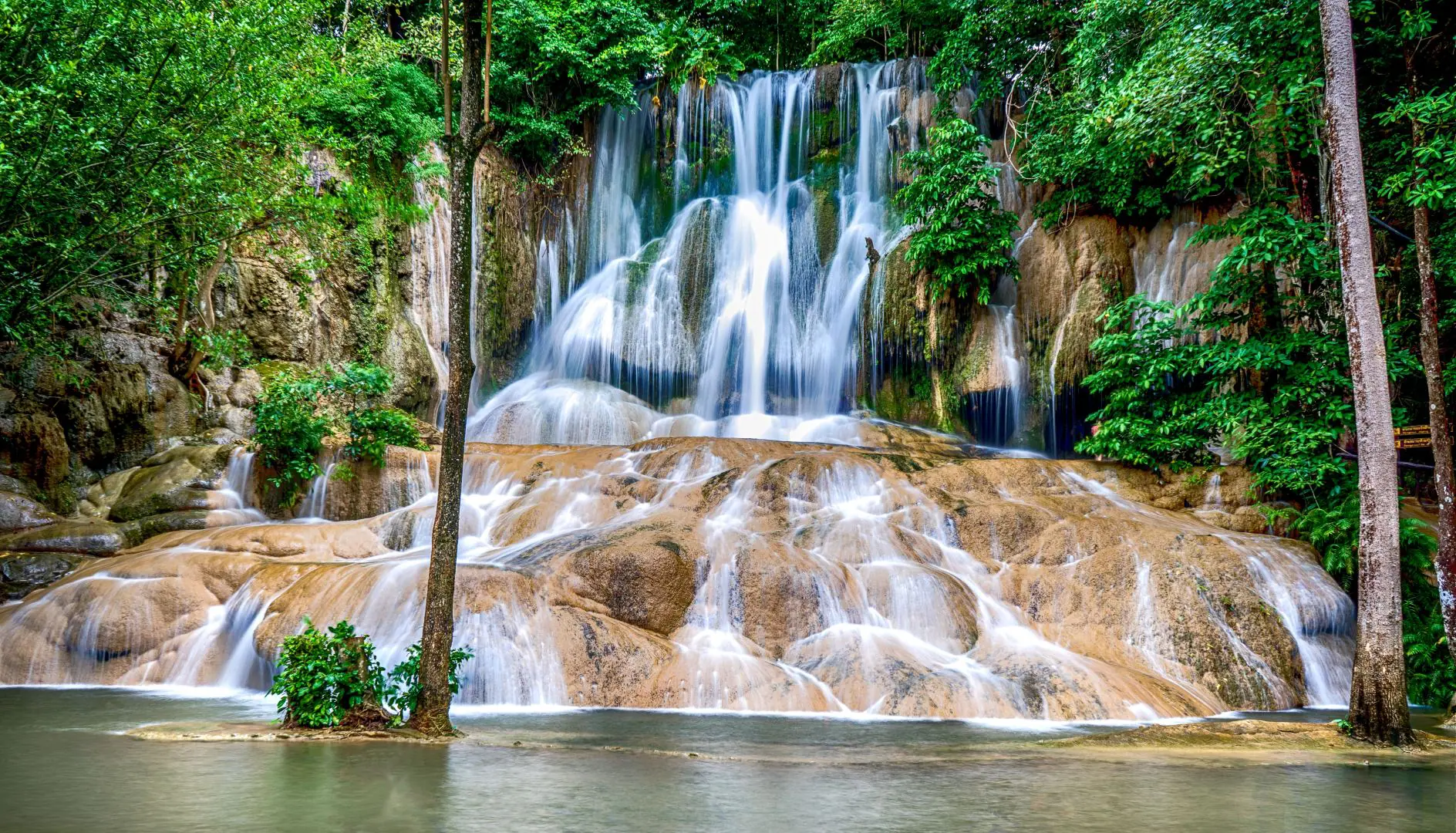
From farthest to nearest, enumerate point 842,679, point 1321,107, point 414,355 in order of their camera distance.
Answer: point 414,355, point 1321,107, point 842,679

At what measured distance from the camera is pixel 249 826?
3885mm

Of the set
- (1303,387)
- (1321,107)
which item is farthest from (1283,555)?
(1321,107)

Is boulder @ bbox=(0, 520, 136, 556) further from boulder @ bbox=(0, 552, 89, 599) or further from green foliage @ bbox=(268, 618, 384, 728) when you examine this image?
green foliage @ bbox=(268, 618, 384, 728)

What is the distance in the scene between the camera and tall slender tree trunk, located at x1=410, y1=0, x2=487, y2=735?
21.3 feet

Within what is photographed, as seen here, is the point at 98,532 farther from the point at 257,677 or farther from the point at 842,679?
the point at 842,679

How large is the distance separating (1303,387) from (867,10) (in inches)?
636

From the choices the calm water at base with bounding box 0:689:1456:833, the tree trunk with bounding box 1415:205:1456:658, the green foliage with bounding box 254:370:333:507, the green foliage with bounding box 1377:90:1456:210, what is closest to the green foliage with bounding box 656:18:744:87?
the green foliage with bounding box 254:370:333:507

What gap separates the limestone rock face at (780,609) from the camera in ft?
28.6

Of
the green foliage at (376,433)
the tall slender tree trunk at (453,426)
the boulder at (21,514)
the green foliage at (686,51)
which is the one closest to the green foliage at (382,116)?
the green foliage at (376,433)

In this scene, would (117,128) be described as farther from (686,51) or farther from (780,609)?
(686,51)

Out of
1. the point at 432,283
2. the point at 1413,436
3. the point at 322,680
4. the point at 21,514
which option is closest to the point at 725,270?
the point at 432,283

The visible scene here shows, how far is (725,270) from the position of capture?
21.7m

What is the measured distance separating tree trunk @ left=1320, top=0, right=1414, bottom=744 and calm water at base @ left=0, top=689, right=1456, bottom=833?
38.8 inches

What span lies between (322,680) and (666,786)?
290cm
